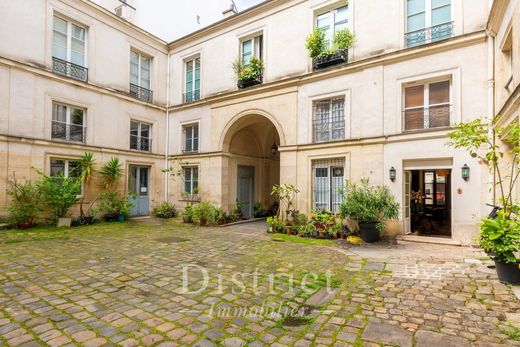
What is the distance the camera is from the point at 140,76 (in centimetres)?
1430

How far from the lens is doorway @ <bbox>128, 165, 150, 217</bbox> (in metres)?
13.6

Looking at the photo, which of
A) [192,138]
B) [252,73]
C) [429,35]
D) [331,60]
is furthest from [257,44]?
[429,35]

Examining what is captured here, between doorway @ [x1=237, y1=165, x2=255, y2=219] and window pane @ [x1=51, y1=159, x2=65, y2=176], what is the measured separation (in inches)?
285

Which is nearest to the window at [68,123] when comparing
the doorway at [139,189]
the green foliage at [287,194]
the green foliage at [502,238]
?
the doorway at [139,189]

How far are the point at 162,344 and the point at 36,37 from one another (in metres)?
12.3

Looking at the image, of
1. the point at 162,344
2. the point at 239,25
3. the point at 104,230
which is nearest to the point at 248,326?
the point at 162,344

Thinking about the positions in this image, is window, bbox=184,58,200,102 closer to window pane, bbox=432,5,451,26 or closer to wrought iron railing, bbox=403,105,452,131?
wrought iron railing, bbox=403,105,452,131

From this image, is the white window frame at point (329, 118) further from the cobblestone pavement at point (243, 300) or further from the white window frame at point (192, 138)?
the white window frame at point (192, 138)

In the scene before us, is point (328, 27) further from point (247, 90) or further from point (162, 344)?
point (162, 344)

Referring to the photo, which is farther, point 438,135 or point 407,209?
point 407,209

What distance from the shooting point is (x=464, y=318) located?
3.56m

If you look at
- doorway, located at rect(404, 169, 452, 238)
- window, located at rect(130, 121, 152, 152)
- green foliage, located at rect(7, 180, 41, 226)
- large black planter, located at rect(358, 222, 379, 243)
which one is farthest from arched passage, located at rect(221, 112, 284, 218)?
green foliage, located at rect(7, 180, 41, 226)

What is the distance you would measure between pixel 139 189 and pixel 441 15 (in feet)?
44.6

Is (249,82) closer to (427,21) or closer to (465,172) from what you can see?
(427,21)
